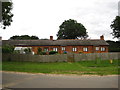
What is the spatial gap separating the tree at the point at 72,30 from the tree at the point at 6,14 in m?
61.0

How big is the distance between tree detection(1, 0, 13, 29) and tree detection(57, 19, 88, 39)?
6101cm

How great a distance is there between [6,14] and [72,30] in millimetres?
63672

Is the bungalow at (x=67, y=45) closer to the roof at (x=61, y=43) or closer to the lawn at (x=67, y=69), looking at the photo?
the roof at (x=61, y=43)

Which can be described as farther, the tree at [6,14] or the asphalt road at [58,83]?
the tree at [6,14]

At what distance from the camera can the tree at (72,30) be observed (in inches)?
3516

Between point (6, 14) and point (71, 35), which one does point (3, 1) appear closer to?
point (6, 14)

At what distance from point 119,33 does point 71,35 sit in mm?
24770

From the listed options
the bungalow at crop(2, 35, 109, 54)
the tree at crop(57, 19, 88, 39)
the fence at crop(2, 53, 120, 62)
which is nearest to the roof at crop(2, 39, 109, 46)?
the bungalow at crop(2, 35, 109, 54)

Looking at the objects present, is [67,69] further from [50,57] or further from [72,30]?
[72,30]

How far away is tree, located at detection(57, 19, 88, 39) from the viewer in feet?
293

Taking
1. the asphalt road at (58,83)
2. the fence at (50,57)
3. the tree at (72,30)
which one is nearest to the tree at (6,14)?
the fence at (50,57)

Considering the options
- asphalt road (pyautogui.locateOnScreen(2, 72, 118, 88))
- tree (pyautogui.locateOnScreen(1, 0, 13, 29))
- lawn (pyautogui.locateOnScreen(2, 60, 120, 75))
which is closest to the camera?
asphalt road (pyautogui.locateOnScreen(2, 72, 118, 88))

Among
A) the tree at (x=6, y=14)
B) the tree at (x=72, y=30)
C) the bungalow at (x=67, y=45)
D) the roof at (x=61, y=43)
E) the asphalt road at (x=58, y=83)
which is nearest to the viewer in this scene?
the asphalt road at (x=58, y=83)

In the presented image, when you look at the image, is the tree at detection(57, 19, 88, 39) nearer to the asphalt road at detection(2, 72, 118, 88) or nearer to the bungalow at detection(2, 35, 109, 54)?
the bungalow at detection(2, 35, 109, 54)
